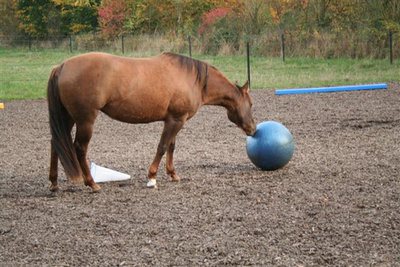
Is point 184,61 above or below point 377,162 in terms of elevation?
above

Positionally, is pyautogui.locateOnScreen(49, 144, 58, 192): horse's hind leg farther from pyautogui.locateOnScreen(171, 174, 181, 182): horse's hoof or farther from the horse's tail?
pyautogui.locateOnScreen(171, 174, 181, 182): horse's hoof

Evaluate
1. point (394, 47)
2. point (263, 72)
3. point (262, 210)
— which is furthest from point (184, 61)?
point (394, 47)

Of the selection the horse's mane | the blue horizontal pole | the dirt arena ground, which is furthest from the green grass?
the horse's mane

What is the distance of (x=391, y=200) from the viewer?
6.39 m

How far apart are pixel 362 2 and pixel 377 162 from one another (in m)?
20.1

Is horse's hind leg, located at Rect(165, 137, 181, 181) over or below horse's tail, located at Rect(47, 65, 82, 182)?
below

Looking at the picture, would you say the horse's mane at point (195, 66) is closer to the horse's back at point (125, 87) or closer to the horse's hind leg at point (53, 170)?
the horse's back at point (125, 87)

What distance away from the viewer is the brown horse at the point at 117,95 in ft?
21.8

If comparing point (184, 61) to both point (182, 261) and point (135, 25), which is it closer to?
point (182, 261)

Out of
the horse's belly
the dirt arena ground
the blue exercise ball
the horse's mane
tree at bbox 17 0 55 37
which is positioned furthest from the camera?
tree at bbox 17 0 55 37

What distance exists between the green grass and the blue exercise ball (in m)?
9.81

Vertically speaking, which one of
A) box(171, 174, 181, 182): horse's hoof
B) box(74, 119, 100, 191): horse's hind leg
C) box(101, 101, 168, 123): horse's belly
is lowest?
box(171, 174, 181, 182): horse's hoof

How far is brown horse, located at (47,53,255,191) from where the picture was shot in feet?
21.8

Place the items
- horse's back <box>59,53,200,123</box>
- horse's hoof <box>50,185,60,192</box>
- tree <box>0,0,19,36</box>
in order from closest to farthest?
horse's back <box>59,53,200,123</box> < horse's hoof <box>50,185,60,192</box> < tree <box>0,0,19,36</box>
